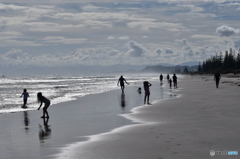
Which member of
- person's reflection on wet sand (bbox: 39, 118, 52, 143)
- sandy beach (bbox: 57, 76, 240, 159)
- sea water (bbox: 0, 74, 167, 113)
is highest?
sandy beach (bbox: 57, 76, 240, 159)

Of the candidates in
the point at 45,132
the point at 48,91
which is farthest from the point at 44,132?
the point at 48,91

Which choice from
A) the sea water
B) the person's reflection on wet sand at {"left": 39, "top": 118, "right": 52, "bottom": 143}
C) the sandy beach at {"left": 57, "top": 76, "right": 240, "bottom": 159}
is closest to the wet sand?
the person's reflection on wet sand at {"left": 39, "top": 118, "right": 52, "bottom": 143}

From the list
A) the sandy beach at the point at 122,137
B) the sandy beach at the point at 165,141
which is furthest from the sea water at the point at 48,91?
the sandy beach at the point at 165,141

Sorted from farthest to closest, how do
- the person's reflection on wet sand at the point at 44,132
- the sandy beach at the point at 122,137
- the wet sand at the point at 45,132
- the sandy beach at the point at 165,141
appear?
1. the person's reflection on wet sand at the point at 44,132
2. the wet sand at the point at 45,132
3. the sandy beach at the point at 122,137
4. the sandy beach at the point at 165,141

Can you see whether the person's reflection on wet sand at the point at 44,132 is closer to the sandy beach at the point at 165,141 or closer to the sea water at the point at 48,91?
the sandy beach at the point at 165,141

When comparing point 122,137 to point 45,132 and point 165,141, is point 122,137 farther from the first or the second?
point 45,132

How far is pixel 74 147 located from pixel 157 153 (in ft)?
8.80

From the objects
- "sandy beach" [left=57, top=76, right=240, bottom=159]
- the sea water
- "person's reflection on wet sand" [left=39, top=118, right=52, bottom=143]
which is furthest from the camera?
the sea water

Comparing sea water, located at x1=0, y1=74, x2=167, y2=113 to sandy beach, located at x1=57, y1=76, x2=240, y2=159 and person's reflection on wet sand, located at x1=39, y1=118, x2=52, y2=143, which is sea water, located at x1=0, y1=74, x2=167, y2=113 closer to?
person's reflection on wet sand, located at x1=39, y1=118, x2=52, y2=143

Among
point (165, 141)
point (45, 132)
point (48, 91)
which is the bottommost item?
point (48, 91)

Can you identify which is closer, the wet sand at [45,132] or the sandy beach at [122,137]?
the sandy beach at [122,137]

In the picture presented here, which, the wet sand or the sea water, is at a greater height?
the wet sand

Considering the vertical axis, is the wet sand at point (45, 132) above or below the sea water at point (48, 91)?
above

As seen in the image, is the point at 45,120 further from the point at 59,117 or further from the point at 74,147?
the point at 74,147
